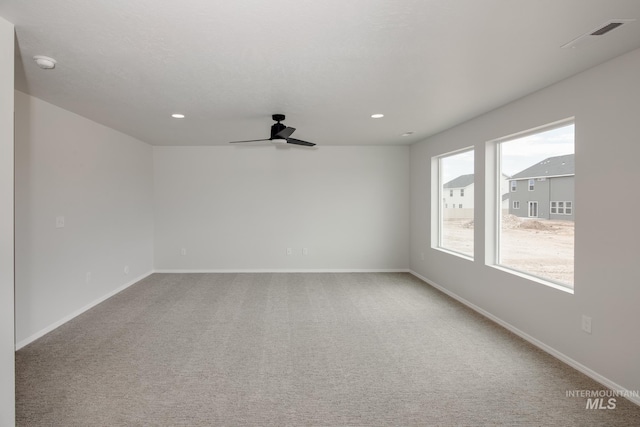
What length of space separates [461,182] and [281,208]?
3.30 metres

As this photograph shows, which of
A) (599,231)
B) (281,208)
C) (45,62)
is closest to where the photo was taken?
(45,62)

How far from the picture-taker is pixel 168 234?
6258 millimetres

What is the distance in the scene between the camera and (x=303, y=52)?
89.2 inches

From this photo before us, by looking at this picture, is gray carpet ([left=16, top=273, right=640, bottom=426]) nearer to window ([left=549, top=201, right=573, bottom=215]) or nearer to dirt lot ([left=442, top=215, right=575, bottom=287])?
dirt lot ([left=442, top=215, right=575, bottom=287])

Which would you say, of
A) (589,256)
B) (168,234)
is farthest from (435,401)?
(168,234)

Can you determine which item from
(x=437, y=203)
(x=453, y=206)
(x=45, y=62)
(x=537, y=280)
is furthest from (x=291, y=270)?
(x=45, y=62)

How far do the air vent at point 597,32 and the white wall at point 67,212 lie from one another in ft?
15.4

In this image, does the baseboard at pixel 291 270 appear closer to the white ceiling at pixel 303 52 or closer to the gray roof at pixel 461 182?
the gray roof at pixel 461 182

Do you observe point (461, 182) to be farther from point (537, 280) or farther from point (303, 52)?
point (303, 52)

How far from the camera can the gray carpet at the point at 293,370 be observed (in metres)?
2.09

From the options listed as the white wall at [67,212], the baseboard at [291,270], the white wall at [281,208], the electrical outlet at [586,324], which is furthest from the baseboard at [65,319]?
the electrical outlet at [586,324]

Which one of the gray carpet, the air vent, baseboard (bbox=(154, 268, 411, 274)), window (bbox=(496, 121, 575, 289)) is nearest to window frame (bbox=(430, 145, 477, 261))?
baseboard (bbox=(154, 268, 411, 274))

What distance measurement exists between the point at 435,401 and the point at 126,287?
16.1 ft

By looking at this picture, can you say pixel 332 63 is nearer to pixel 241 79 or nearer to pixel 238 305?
pixel 241 79
